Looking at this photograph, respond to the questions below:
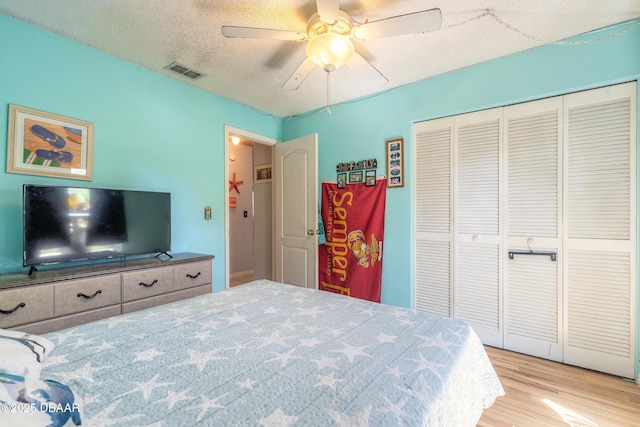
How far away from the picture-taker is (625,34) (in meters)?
1.93

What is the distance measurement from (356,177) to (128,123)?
2255mm

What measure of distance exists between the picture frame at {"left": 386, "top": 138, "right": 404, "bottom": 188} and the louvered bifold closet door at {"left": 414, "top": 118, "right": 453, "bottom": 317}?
15 centimetres

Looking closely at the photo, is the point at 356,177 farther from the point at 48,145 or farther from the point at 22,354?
the point at 22,354

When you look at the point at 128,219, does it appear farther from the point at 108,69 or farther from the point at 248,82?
the point at 248,82

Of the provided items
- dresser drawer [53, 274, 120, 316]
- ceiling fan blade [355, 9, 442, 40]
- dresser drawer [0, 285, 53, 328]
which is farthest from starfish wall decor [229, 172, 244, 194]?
ceiling fan blade [355, 9, 442, 40]

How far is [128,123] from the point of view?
7.80 ft

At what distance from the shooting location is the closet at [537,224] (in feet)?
6.49

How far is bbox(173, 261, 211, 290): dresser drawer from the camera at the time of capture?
229 centimetres

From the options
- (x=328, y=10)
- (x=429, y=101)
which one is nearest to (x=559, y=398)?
(x=429, y=101)

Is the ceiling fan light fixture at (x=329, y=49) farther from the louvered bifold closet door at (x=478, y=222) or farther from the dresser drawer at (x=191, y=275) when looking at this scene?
the dresser drawer at (x=191, y=275)

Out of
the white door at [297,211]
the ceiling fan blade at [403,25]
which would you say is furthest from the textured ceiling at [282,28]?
the white door at [297,211]

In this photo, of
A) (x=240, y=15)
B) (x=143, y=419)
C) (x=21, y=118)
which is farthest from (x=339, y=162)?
(x=143, y=419)

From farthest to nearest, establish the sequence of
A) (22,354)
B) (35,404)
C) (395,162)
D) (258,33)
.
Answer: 1. (395,162)
2. (258,33)
3. (22,354)
4. (35,404)

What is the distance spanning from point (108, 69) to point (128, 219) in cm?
126
